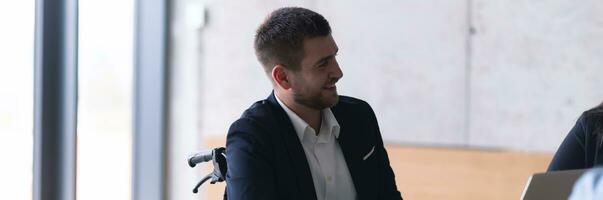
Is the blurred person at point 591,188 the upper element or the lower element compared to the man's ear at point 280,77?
lower

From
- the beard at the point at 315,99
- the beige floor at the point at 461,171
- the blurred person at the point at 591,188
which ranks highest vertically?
the blurred person at the point at 591,188

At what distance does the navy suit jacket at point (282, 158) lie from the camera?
1.67 m

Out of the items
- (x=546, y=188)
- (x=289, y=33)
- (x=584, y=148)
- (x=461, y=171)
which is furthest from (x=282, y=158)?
(x=461, y=171)

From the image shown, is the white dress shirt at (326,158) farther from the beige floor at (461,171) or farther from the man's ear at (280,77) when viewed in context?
the beige floor at (461,171)

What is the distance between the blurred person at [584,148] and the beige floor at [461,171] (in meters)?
1.07

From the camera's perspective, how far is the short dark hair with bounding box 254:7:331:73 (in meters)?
1.78

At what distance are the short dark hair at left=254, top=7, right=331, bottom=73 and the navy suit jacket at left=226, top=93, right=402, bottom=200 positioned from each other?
0.41ft

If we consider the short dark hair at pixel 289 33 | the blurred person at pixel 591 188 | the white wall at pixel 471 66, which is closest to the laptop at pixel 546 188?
the blurred person at pixel 591 188

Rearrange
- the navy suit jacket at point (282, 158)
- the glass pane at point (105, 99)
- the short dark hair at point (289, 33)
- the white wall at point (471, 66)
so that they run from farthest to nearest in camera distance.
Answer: the glass pane at point (105, 99) < the white wall at point (471, 66) < the short dark hair at point (289, 33) < the navy suit jacket at point (282, 158)

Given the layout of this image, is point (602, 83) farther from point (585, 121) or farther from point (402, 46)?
point (585, 121)

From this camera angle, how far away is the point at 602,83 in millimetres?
2826

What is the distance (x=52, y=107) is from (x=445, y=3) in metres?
1.74
